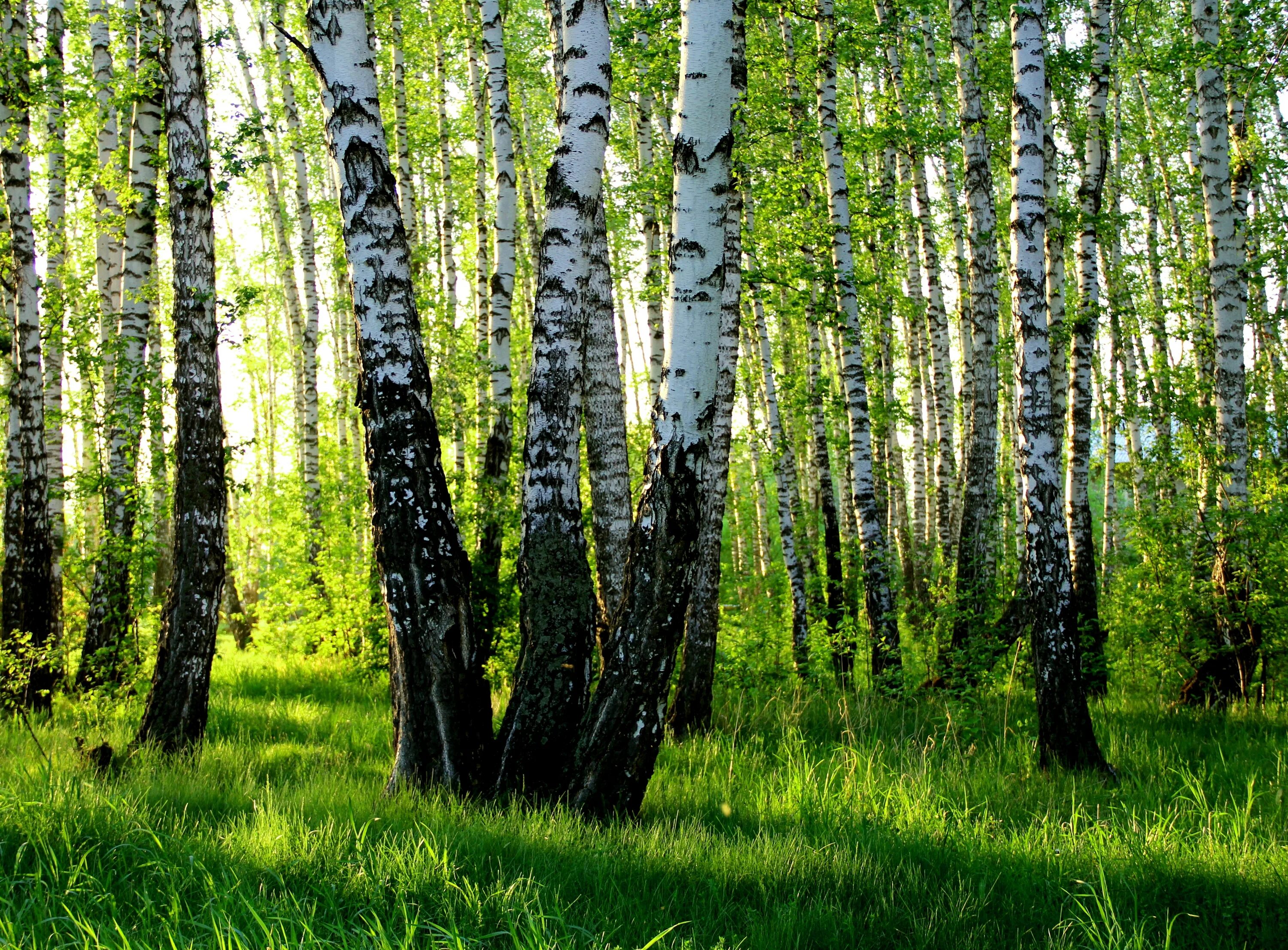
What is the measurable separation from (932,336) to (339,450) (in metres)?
9.89

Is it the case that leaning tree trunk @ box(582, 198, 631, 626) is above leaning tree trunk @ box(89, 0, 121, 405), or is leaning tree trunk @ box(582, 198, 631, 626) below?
below

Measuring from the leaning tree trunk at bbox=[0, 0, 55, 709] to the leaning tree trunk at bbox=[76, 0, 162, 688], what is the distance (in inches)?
19.0

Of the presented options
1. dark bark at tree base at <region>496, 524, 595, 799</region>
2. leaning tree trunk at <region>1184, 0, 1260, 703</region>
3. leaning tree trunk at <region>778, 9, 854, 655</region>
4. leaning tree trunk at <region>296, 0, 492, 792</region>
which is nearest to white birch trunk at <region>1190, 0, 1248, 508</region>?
leaning tree trunk at <region>1184, 0, 1260, 703</region>

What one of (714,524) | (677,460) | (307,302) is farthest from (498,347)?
(307,302)

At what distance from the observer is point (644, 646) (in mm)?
4547

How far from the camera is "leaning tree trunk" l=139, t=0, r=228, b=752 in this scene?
634 centimetres

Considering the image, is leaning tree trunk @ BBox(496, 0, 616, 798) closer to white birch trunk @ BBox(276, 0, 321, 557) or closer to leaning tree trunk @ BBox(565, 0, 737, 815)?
leaning tree trunk @ BBox(565, 0, 737, 815)

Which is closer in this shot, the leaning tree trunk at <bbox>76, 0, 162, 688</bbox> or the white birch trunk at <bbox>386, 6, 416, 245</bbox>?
the leaning tree trunk at <bbox>76, 0, 162, 688</bbox>

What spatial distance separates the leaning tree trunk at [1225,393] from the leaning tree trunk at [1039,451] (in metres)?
2.97

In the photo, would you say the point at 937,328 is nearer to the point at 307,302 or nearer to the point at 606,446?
the point at 606,446

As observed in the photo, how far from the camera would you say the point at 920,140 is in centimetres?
1098

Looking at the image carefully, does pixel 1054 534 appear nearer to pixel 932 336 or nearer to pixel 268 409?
pixel 932 336

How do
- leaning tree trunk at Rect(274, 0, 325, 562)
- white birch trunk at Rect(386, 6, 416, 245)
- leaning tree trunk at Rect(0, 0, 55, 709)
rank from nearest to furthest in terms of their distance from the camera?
1. leaning tree trunk at Rect(0, 0, 55, 709)
2. white birch trunk at Rect(386, 6, 416, 245)
3. leaning tree trunk at Rect(274, 0, 325, 562)

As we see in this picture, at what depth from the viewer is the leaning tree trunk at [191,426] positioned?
6336mm
